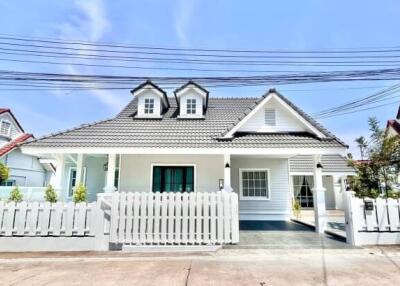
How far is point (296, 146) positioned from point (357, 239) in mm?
3777

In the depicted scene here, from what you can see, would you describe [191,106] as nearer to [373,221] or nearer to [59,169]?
[59,169]

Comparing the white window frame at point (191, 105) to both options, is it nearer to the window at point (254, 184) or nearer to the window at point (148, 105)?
the window at point (148, 105)

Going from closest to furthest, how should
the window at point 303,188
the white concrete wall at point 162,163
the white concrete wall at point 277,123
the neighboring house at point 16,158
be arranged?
the white concrete wall at point 277,123
the white concrete wall at point 162,163
the window at point 303,188
the neighboring house at point 16,158

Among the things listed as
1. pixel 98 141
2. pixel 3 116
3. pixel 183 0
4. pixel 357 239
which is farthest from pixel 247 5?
pixel 3 116

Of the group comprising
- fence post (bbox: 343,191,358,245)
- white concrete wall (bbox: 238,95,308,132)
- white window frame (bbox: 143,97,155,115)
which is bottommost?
fence post (bbox: 343,191,358,245)

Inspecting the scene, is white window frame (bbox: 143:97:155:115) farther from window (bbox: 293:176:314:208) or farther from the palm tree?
window (bbox: 293:176:314:208)

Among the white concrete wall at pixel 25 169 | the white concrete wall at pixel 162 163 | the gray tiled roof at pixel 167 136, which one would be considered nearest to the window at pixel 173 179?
the white concrete wall at pixel 162 163

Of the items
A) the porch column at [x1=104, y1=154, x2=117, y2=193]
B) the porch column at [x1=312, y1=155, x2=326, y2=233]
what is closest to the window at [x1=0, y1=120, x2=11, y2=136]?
the porch column at [x1=104, y1=154, x2=117, y2=193]

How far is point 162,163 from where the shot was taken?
1180 cm

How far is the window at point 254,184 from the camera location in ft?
42.6

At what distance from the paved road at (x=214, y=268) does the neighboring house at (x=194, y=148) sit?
11.6ft

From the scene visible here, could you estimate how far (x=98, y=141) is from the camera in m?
10.1

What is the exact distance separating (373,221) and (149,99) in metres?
10.5

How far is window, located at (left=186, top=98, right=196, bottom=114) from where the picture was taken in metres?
13.1
